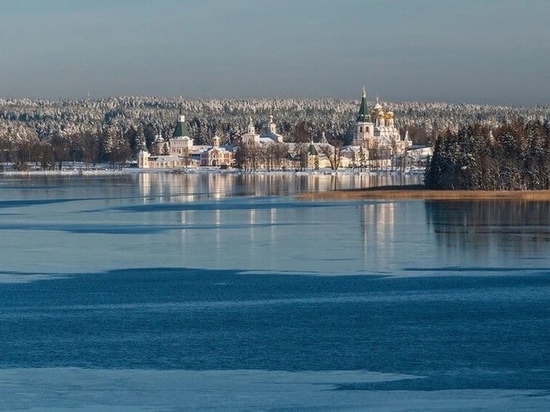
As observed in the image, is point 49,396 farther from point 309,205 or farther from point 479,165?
point 479,165

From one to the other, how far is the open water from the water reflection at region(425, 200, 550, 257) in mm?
100

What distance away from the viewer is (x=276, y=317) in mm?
14789

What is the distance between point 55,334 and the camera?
45.0ft

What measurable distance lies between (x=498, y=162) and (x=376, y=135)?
68861 mm

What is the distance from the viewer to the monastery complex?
96438 millimetres

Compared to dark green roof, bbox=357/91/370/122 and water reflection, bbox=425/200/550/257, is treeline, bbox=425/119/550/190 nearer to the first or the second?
water reflection, bbox=425/200/550/257

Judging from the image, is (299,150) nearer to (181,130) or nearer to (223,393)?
(181,130)

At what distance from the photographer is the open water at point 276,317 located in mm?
10898

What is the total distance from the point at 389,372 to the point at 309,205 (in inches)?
1052

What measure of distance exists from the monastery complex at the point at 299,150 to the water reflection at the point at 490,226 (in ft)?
167

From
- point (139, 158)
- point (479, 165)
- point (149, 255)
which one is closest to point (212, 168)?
point (139, 158)

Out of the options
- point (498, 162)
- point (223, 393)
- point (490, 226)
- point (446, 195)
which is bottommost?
point (446, 195)

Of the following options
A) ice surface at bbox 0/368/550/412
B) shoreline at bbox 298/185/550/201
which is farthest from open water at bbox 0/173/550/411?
shoreline at bbox 298/185/550/201

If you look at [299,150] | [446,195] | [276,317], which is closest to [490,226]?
[276,317]
